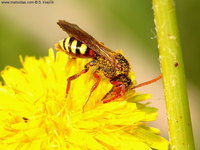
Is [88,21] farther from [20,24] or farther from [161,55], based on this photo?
[161,55]

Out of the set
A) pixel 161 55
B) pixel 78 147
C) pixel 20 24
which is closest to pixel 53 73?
pixel 78 147

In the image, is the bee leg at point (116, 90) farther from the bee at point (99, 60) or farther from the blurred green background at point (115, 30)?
the blurred green background at point (115, 30)

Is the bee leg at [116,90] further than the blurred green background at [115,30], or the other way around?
the blurred green background at [115,30]

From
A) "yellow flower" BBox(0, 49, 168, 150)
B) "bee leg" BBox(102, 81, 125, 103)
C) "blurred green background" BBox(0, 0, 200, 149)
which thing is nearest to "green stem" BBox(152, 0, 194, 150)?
"yellow flower" BBox(0, 49, 168, 150)

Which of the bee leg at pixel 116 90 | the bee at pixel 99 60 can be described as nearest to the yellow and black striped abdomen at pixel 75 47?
the bee at pixel 99 60

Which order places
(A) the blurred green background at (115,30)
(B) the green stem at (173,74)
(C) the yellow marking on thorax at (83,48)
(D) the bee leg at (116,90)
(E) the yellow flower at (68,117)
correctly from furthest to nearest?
(A) the blurred green background at (115,30), (C) the yellow marking on thorax at (83,48), (D) the bee leg at (116,90), (E) the yellow flower at (68,117), (B) the green stem at (173,74)

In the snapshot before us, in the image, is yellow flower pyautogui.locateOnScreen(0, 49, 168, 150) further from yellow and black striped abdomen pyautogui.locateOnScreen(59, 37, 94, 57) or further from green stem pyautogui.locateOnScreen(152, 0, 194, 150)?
green stem pyautogui.locateOnScreen(152, 0, 194, 150)

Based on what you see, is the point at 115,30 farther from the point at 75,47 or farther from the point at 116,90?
the point at 116,90

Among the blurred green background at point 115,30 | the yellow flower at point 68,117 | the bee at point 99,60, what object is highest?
the blurred green background at point 115,30
